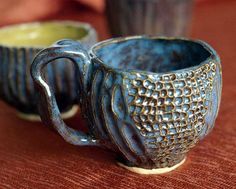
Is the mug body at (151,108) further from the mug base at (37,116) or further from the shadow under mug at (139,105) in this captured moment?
the mug base at (37,116)

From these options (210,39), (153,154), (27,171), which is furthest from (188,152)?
(210,39)

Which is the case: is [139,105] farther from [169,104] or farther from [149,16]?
[149,16]

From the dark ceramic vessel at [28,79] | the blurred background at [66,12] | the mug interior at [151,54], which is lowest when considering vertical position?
the blurred background at [66,12]

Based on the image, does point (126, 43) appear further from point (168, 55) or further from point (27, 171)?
point (27, 171)

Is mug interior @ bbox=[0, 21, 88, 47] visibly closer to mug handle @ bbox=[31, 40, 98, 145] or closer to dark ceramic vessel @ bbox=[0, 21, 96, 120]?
dark ceramic vessel @ bbox=[0, 21, 96, 120]

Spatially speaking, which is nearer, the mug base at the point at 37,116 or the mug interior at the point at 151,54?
the mug interior at the point at 151,54

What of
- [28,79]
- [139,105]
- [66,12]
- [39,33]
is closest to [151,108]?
[139,105]

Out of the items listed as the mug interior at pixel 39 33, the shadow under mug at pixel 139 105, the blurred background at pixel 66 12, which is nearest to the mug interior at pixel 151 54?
the shadow under mug at pixel 139 105
